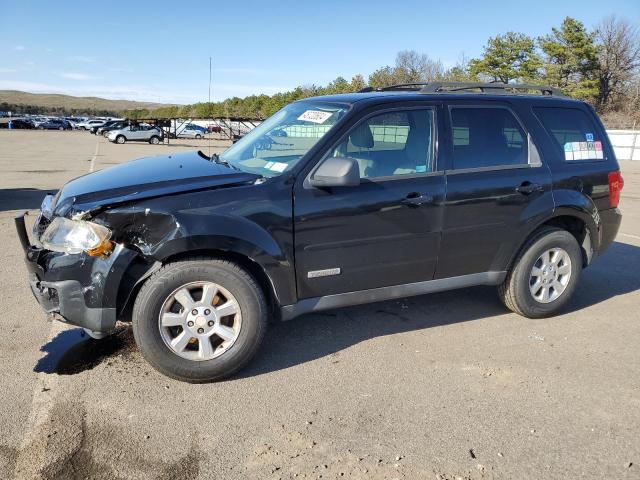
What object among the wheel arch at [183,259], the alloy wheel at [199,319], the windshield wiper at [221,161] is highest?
the windshield wiper at [221,161]

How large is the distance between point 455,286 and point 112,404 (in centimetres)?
268

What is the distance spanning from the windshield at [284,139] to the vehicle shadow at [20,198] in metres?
6.46

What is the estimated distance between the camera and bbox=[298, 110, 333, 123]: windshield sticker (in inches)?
159

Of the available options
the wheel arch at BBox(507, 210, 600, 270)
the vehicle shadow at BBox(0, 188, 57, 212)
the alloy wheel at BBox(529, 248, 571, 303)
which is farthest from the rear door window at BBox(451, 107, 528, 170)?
the vehicle shadow at BBox(0, 188, 57, 212)

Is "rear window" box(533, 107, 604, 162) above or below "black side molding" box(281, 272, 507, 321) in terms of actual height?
above

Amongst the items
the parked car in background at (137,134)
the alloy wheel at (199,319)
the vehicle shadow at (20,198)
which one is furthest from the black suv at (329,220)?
the parked car in background at (137,134)

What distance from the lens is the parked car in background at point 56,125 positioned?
64938 mm

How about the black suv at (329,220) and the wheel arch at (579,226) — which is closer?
the black suv at (329,220)

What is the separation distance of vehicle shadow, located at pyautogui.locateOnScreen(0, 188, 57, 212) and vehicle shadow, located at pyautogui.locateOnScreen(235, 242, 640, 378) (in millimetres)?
7087

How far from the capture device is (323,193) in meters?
3.65

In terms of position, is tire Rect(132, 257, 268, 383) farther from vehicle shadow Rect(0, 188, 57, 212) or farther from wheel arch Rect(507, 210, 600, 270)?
vehicle shadow Rect(0, 188, 57, 212)

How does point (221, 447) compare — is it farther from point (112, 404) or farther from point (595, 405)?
point (595, 405)

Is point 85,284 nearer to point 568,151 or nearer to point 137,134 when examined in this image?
point 568,151

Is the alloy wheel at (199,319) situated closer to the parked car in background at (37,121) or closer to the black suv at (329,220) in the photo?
the black suv at (329,220)
